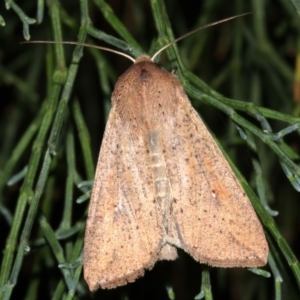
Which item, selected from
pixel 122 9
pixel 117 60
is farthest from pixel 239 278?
pixel 122 9

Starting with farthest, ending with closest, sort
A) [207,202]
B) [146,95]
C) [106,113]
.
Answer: [106,113], [146,95], [207,202]

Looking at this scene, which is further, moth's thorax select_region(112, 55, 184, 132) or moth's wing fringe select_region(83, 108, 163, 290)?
moth's thorax select_region(112, 55, 184, 132)

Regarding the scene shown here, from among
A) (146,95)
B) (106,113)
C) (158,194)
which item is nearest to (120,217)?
(158,194)

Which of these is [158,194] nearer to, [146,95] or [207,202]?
[207,202]

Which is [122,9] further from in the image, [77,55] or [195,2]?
[77,55]

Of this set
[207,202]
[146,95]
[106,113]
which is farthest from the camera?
[106,113]
